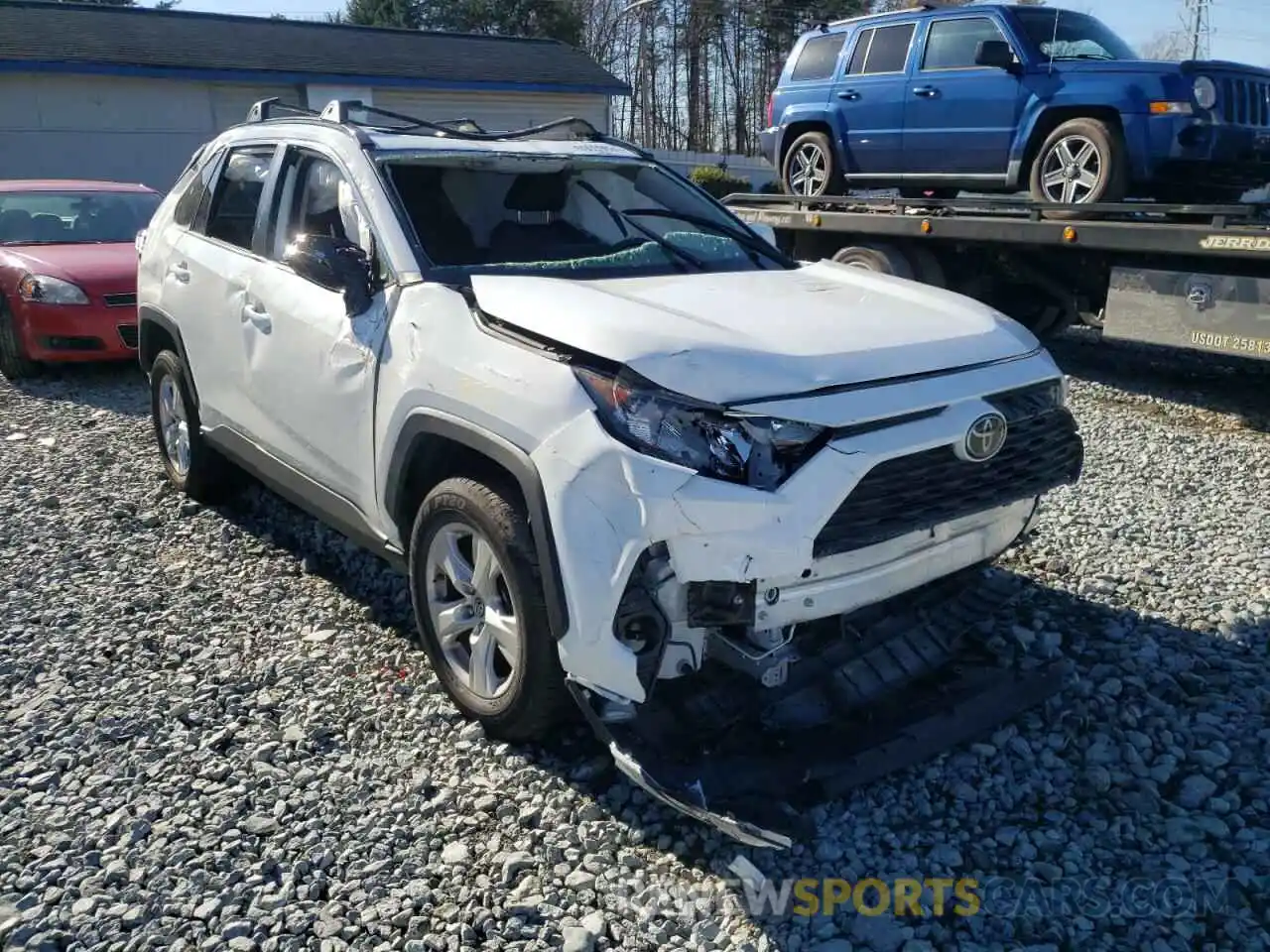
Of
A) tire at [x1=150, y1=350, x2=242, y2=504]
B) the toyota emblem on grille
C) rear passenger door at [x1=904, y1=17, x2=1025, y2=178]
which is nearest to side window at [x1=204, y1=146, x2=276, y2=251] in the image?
tire at [x1=150, y1=350, x2=242, y2=504]

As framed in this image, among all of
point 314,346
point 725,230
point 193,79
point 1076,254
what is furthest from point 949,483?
point 193,79

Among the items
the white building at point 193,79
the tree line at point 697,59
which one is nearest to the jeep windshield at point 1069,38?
the white building at point 193,79

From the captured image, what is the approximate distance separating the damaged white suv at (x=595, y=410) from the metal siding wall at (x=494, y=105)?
2019cm

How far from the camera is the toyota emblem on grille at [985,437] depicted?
3092 mm

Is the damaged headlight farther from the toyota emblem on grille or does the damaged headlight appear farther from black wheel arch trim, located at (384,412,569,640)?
the toyota emblem on grille

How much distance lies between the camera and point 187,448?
18.4 ft

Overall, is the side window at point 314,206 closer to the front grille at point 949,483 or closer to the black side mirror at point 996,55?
the front grille at point 949,483

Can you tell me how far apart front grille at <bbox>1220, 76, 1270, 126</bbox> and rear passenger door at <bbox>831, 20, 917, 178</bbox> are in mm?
2728

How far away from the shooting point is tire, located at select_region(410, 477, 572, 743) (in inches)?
121

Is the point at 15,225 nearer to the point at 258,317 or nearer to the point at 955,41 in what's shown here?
the point at 258,317

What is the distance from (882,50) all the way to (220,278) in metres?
7.34

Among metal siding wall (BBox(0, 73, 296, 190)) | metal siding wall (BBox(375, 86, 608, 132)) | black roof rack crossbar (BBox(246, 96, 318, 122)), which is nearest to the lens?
black roof rack crossbar (BBox(246, 96, 318, 122))

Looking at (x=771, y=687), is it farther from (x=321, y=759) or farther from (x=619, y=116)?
(x=619, y=116)

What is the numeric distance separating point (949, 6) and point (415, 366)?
7.95 metres
